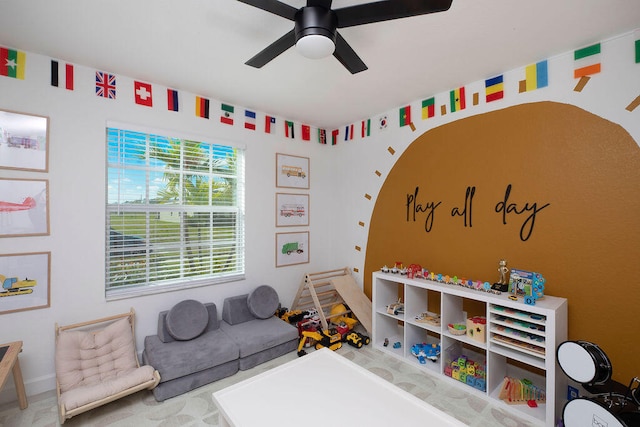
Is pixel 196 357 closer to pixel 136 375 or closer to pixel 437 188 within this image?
pixel 136 375

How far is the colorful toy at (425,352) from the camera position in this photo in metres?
2.84

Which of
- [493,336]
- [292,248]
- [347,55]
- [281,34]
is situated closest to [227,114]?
[281,34]

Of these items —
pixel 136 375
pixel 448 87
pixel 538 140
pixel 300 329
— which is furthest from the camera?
pixel 300 329

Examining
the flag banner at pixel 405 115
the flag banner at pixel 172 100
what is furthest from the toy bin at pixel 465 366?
the flag banner at pixel 172 100

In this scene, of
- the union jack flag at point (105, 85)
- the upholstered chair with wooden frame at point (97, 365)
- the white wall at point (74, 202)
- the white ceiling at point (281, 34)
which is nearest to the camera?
the white ceiling at point (281, 34)

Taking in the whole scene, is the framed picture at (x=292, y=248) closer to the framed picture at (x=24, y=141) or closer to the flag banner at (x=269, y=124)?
the flag banner at (x=269, y=124)

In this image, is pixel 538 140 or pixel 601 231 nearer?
pixel 601 231

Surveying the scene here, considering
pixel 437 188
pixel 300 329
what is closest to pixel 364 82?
pixel 437 188

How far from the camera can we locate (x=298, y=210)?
4074mm

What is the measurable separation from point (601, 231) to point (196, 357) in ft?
11.1

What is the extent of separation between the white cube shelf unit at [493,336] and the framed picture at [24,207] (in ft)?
10.3

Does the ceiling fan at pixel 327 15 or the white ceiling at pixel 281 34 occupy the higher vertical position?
the white ceiling at pixel 281 34

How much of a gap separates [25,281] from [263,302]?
2.09 meters

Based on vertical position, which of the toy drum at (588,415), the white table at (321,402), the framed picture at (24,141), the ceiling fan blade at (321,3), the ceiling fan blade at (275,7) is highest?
the ceiling fan blade at (321,3)
